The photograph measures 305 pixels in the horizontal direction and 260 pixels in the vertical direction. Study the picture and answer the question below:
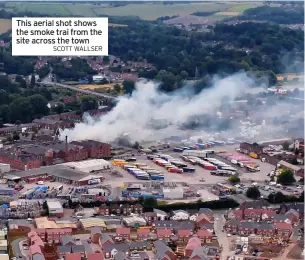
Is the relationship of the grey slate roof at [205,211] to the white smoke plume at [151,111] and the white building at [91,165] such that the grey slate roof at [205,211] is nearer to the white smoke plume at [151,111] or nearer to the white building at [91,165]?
the white building at [91,165]

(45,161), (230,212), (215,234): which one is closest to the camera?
(215,234)

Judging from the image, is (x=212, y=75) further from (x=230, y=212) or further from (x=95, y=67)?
(x=230, y=212)

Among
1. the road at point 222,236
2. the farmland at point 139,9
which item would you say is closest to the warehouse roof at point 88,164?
the road at point 222,236

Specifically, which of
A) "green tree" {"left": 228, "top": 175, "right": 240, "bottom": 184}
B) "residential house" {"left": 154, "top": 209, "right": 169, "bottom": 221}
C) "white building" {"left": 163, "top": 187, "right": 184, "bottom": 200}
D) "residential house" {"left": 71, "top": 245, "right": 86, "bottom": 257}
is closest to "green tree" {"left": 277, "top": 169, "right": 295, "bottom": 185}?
"green tree" {"left": 228, "top": 175, "right": 240, "bottom": 184}

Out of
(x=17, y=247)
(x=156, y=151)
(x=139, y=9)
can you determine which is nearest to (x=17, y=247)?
(x=17, y=247)

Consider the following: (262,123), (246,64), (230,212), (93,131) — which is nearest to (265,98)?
(262,123)
